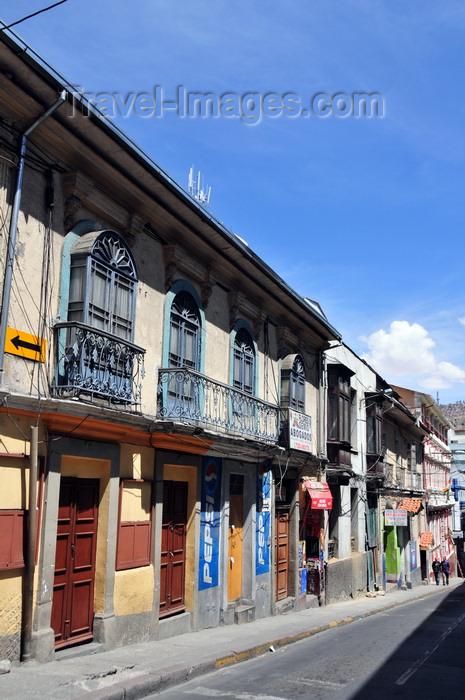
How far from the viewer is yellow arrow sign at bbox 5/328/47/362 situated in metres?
8.13

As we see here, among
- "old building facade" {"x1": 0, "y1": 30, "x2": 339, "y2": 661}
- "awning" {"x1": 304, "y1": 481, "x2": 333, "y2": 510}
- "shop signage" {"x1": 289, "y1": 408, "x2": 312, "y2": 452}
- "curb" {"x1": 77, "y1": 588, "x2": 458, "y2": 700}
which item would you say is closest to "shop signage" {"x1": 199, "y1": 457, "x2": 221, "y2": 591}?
"old building facade" {"x1": 0, "y1": 30, "x2": 339, "y2": 661}

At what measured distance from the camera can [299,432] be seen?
1567 centimetres

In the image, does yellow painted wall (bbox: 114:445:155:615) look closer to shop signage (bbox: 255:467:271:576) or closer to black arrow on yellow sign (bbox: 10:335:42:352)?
black arrow on yellow sign (bbox: 10:335:42:352)

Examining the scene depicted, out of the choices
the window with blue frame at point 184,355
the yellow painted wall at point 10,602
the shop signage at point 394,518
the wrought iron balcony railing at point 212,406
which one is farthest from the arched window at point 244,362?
the shop signage at point 394,518

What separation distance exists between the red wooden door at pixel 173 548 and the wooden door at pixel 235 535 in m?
2.08

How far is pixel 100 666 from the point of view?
841 centimetres

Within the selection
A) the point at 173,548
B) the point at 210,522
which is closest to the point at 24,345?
the point at 173,548

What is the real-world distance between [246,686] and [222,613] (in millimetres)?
4870

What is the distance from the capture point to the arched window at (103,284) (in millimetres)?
9289

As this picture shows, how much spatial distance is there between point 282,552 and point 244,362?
5339 millimetres

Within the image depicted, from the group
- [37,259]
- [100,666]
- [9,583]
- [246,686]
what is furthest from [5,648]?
[37,259]

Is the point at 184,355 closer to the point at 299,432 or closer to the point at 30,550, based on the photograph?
the point at 299,432

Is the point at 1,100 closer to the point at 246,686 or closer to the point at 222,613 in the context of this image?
the point at 246,686

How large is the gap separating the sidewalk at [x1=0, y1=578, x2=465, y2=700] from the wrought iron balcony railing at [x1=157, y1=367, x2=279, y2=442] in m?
3.59
